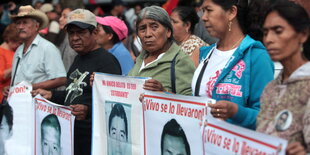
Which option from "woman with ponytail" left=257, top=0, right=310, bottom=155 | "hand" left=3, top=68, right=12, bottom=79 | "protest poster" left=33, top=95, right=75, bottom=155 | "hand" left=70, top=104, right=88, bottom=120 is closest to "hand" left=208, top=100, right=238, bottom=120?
"woman with ponytail" left=257, top=0, right=310, bottom=155

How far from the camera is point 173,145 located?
4.36m

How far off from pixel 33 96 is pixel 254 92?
10.1ft

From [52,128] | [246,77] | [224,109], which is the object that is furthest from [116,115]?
[224,109]

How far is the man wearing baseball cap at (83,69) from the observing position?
5516 mm

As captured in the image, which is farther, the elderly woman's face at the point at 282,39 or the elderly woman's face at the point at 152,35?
the elderly woman's face at the point at 152,35

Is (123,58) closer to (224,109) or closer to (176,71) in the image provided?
(176,71)

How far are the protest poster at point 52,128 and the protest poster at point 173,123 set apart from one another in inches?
44.0

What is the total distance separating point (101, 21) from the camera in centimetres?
706

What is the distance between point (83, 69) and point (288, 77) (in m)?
2.76

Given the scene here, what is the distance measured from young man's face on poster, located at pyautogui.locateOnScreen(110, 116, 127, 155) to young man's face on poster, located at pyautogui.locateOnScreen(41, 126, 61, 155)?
0.80 m

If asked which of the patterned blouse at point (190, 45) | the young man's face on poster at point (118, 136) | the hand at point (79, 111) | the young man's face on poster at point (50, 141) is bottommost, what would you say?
the young man's face on poster at point (50, 141)

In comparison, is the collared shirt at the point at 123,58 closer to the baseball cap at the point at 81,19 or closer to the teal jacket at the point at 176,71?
the baseball cap at the point at 81,19

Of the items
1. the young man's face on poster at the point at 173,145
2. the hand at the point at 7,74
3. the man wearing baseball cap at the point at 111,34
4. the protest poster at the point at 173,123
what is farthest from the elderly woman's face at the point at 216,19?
the hand at the point at 7,74

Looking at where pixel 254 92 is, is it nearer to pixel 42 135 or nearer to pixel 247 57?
pixel 247 57
